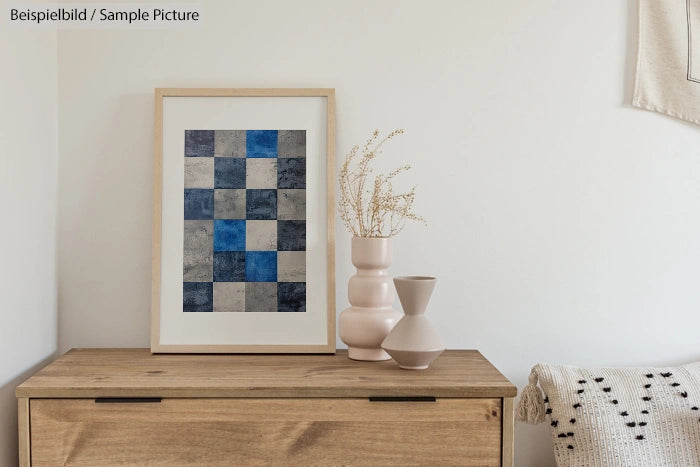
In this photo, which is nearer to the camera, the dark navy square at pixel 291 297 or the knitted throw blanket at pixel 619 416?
the knitted throw blanket at pixel 619 416

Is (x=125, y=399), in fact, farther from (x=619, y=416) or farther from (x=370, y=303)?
(x=619, y=416)

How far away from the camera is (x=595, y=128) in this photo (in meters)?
1.76

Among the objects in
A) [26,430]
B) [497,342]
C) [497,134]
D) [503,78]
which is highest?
[503,78]

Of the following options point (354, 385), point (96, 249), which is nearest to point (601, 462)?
point (354, 385)

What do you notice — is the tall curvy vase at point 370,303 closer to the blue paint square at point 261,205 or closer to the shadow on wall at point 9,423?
the blue paint square at point 261,205

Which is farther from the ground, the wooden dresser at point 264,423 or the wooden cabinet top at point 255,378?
the wooden cabinet top at point 255,378

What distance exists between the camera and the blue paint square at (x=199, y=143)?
67.0 inches

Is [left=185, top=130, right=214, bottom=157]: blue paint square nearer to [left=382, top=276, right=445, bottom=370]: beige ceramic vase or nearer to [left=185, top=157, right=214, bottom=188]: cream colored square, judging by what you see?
[left=185, top=157, right=214, bottom=188]: cream colored square

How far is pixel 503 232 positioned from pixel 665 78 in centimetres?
61

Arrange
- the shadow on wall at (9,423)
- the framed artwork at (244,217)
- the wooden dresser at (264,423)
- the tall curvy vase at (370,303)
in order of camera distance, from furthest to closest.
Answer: the framed artwork at (244,217)
the tall curvy vase at (370,303)
the shadow on wall at (9,423)
the wooden dresser at (264,423)

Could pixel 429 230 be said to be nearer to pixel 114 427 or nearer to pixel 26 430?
pixel 114 427

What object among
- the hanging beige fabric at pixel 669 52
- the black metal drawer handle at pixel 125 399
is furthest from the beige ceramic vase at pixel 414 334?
the hanging beige fabric at pixel 669 52

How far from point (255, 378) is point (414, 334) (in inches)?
14.5

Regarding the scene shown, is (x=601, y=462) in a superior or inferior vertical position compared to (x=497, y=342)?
inferior
